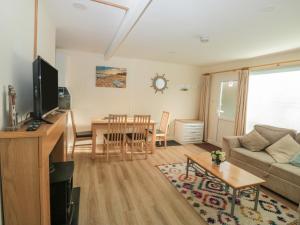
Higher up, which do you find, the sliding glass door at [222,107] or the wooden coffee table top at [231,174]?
the sliding glass door at [222,107]

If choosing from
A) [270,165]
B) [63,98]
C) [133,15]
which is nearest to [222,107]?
[270,165]

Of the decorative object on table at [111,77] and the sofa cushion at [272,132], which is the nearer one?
the sofa cushion at [272,132]

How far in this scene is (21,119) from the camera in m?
1.42

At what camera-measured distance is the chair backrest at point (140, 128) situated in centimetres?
368

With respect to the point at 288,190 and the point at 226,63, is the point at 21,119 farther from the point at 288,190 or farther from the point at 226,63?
the point at 226,63

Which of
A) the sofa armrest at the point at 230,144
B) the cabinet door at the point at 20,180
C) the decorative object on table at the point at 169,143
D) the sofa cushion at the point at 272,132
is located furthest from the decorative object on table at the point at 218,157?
the decorative object on table at the point at 169,143

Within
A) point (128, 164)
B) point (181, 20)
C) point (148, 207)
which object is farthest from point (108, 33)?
point (148, 207)

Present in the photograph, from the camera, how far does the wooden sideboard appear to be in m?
1.00

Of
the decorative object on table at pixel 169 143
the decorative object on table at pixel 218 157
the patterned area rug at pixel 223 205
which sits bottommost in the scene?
the patterned area rug at pixel 223 205

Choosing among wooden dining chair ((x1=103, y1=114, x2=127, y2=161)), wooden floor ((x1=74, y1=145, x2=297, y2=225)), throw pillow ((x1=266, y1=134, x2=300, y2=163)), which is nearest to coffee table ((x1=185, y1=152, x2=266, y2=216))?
wooden floor ((x1=74, y1=145, x2=297, y2=225))

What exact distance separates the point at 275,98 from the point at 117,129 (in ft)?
11.1

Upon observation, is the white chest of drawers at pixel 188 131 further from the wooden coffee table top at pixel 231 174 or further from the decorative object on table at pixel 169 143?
the wooden coffee table top at pixel 231 174

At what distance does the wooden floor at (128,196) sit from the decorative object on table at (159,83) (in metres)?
2.32

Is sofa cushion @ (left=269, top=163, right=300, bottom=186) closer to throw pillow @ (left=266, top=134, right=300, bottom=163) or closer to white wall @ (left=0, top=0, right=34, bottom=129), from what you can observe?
throw pillow @ (left=266, top=134, right=300, bottom=163)
